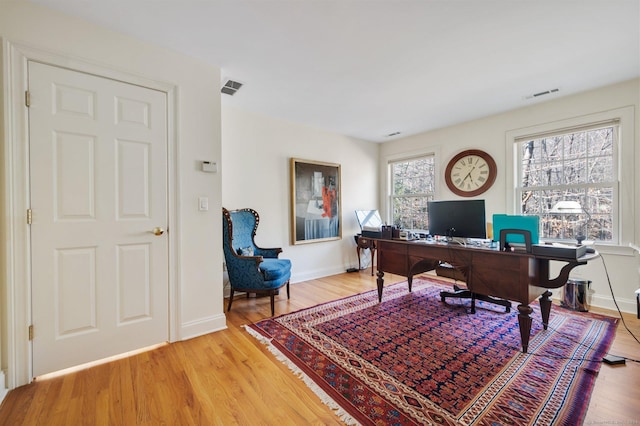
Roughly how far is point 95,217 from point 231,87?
1840mm

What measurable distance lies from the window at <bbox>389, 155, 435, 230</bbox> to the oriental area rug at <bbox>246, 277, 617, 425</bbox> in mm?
2079

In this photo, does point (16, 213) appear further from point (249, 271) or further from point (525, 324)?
point (525, 324)

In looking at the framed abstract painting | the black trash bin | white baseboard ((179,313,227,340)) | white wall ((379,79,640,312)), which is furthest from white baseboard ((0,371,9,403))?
white wall ((379,79,640,312))

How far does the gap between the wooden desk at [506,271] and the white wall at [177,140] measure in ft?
6.58

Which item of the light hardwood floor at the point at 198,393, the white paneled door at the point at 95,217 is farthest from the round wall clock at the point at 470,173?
the white paneled door at the point at 95,217

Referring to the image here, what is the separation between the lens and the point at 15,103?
167cm

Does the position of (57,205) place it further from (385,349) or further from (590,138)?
(590,138)

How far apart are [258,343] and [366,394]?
1.01 metres

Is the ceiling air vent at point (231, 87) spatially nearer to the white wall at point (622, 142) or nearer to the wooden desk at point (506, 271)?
the wooden desk at point (506, 271)

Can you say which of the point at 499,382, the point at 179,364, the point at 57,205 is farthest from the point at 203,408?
the point at 499,382

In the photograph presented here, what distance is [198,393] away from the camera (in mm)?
1621

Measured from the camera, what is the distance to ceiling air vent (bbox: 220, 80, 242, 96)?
2.83 m

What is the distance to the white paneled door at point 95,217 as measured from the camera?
1.77 metres

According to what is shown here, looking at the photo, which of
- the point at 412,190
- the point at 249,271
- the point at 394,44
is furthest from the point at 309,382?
the point at 412,190
